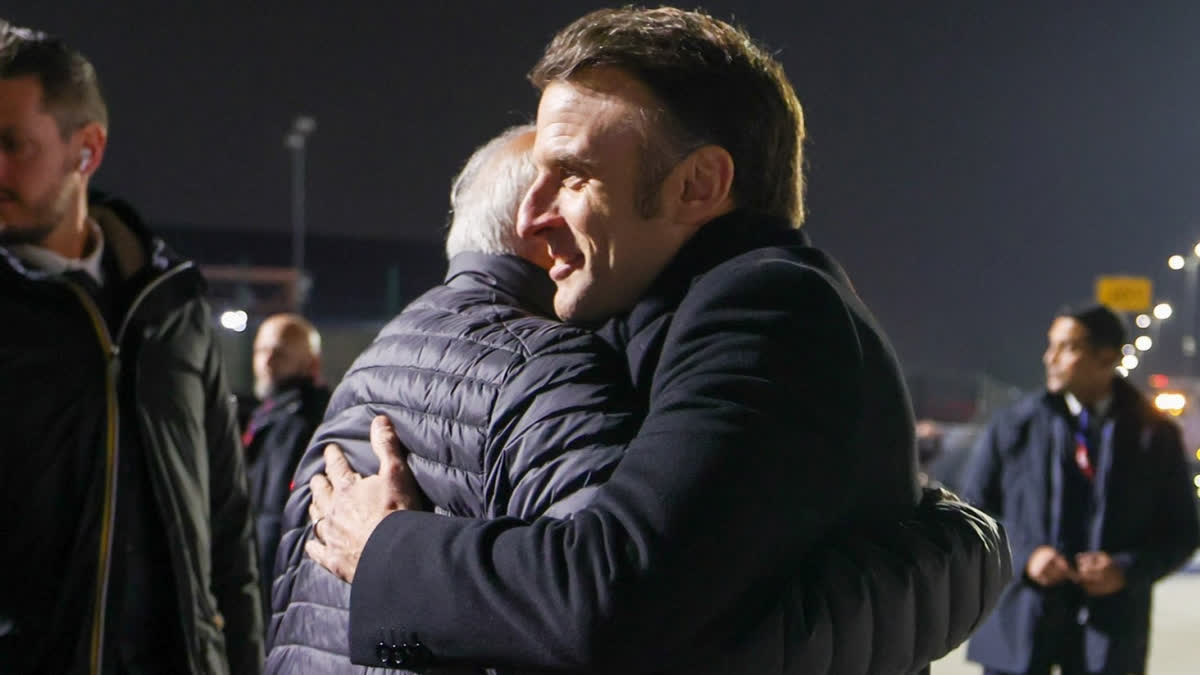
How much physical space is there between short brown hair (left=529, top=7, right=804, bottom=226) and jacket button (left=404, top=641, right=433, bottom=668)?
732mm

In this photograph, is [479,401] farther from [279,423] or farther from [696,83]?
[279,423]

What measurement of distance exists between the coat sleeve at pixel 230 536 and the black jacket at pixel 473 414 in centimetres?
93

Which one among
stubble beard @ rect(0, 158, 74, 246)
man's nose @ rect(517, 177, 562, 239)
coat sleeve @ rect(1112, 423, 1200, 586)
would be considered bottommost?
coat sleeve @ rect(1112, 423, 1200, 586)

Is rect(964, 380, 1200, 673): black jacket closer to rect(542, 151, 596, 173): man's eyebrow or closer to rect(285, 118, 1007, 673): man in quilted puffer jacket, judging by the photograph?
rect(285, 118, 1007, 673): man in quilted puffer jacket

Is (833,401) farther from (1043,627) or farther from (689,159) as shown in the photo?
(1043,627)

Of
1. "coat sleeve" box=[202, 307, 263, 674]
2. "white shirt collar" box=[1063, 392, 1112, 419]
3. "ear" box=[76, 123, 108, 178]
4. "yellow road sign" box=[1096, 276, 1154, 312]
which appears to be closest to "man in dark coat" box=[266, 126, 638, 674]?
"coat sleeve" box=[202, 307, 263, 674]

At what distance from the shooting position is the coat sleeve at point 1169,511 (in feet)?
19.0

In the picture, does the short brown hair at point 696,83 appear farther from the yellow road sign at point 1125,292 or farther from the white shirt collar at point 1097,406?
the yellow road sign at point 1125,292

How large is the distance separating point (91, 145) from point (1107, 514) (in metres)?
4.65

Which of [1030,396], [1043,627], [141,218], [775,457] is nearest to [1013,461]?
[1030,396]

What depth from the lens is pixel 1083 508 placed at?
583 centimetres

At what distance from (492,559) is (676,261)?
0.54 m

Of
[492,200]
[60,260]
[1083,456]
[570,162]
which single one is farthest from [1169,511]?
[60,260]

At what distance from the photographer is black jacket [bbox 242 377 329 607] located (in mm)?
6398
